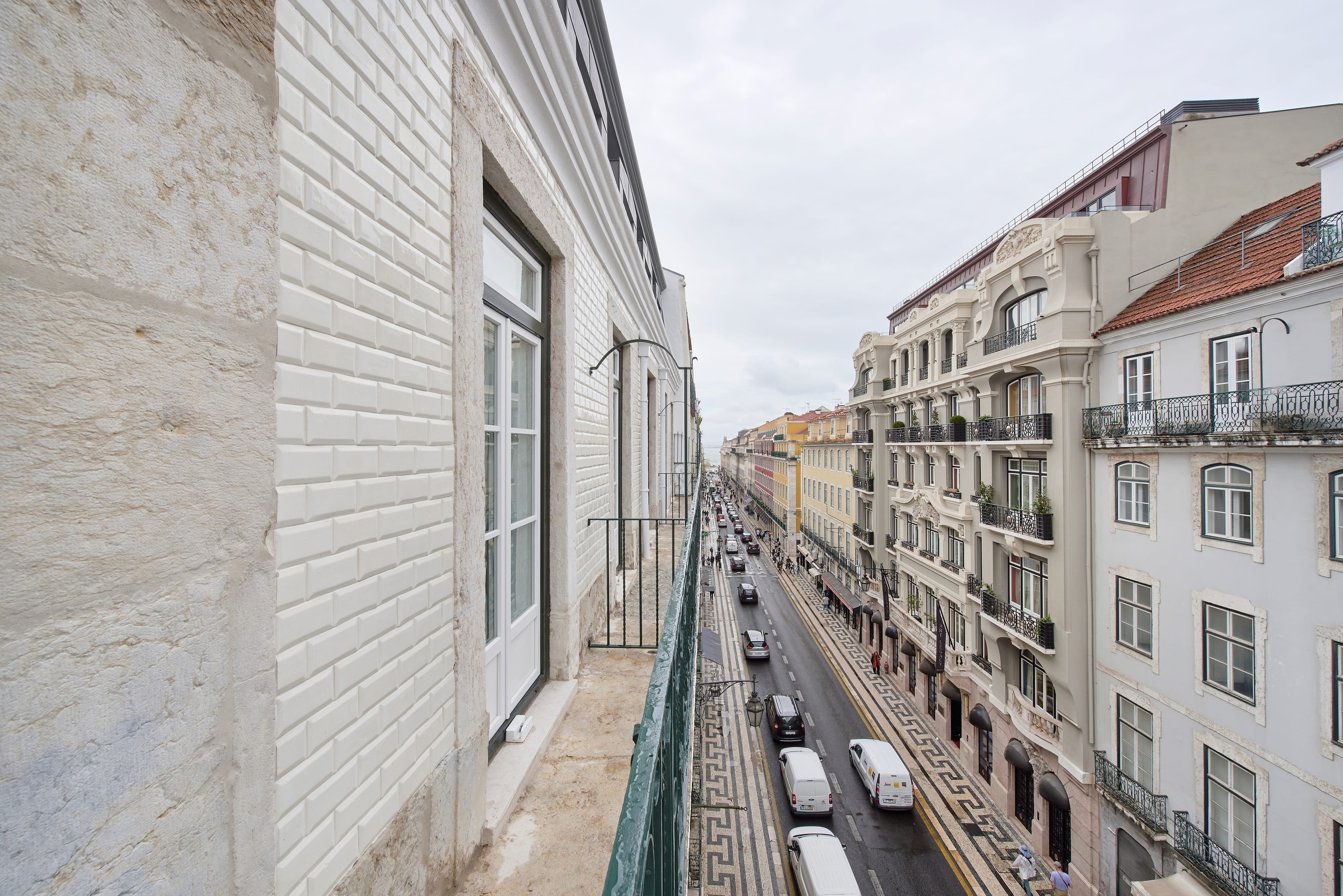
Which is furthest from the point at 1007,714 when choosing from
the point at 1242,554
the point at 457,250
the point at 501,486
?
the point at 457,250

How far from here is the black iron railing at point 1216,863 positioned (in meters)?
8.62

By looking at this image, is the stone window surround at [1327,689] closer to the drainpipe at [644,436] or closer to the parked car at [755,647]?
the drainpipe at [644,436]

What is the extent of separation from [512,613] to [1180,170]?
17269 millimetres

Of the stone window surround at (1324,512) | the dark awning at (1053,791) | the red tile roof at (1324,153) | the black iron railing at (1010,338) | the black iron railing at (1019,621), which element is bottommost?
the dark awning at (1053,791)

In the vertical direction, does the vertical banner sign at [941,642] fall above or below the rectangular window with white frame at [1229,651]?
below

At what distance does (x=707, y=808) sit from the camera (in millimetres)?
14805

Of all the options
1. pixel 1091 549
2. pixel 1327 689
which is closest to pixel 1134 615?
pixel 1091 549

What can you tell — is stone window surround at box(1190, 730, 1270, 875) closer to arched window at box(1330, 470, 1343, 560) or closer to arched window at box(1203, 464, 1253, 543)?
arched window at box(1203, 464, 1253, 543)

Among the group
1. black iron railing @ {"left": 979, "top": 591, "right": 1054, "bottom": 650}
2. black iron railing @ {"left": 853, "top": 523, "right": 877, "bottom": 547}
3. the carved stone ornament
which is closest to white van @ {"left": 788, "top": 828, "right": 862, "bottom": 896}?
black iron railing @ {"left": 979, "top": 591, "right": 1054, "bottom": 650}

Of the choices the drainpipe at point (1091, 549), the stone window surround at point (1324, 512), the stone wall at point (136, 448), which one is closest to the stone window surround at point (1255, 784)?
the drainpipe at point (1091, 549)

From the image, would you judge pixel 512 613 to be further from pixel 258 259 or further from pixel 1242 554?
pixel 1242 554

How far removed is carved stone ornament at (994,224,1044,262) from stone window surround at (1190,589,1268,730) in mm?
8797

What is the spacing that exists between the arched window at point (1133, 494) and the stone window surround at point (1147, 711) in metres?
3.49

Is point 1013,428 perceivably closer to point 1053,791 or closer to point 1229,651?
point 1229,651
